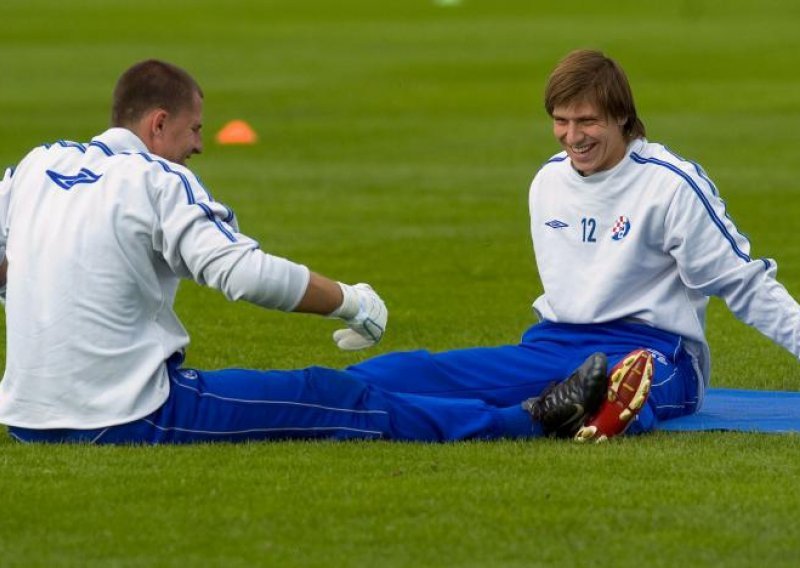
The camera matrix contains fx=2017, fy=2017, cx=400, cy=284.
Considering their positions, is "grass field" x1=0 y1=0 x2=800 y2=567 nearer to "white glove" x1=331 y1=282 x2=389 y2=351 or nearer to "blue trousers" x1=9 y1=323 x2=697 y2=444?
"blue trousers" x1=9 y1=323 x2=697 y2=444

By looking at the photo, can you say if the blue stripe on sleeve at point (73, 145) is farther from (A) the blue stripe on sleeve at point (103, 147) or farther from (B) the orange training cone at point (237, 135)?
(B) the orange training cone at point (237, 135)

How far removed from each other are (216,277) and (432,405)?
1.19m

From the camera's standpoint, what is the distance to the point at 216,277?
7.07 m

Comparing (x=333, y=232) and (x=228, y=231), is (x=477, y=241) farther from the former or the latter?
(x=228, y=231)

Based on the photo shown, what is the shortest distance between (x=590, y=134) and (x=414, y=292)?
5044mm

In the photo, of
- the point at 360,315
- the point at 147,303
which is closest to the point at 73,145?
the point at 147,303

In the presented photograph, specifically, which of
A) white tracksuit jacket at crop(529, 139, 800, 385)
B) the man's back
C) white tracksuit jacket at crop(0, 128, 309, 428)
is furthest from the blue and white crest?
the man's back

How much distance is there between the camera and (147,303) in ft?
24.4

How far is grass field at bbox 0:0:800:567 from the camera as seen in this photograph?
616 centimetres

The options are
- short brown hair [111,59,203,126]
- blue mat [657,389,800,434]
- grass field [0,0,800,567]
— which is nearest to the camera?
grass field [0,0,800,567]

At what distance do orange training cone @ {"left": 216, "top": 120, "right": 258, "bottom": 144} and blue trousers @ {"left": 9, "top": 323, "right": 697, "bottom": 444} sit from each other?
16.0 m

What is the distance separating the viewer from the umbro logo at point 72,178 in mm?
7367

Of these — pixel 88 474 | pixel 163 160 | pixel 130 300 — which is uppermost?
pixel 163 160

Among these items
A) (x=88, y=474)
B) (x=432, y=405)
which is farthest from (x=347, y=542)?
(x=432, y=405)
